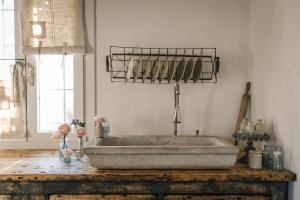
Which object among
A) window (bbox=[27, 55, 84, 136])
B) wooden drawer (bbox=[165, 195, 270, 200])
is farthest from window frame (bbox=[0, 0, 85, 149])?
wooden drawer (bbox=[165, 195, 270, 200])

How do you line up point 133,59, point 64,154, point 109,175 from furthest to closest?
1. point 133,59
2. point 64,154
3. point 109,175

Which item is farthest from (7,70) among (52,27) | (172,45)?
(172,45)

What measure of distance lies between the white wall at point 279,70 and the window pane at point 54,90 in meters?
1.28

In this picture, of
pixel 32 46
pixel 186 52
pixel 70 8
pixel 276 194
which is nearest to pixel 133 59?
pixel 186 52

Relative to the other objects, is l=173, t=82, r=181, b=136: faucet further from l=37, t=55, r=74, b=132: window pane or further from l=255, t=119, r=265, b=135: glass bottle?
l=37, t=55, r=74, b=132: window pane

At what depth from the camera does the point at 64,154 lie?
6.21 ft

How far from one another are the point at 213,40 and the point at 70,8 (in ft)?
3.34

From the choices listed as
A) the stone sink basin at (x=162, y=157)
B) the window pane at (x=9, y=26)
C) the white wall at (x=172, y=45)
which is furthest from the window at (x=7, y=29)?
the stone sink basin at (x=162, y=157)

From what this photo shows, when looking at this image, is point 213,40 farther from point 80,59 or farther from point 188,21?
point 80,59

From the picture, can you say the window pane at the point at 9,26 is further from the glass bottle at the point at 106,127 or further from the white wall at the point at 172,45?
the glass bottle at the point at 106,127

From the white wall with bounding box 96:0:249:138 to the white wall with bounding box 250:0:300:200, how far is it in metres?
0.14

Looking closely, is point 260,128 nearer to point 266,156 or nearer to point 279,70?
point 266,156

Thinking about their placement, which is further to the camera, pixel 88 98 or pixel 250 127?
pixel 88 98

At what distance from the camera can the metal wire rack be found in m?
2.23
